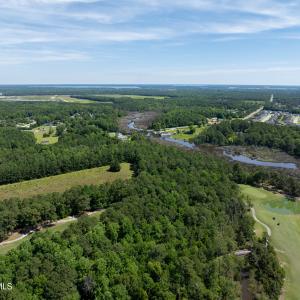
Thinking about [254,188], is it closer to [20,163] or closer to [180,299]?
[180,299]

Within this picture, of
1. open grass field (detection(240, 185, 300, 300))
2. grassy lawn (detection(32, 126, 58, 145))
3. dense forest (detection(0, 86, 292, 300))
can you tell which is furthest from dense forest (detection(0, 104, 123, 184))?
open grass field (detection(240, 185, 300, 300))

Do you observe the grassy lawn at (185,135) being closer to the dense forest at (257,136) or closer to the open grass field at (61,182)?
the dense forest at (257,136)

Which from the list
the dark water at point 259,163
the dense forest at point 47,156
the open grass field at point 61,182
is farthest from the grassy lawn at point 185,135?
the open grass field at point 61,182

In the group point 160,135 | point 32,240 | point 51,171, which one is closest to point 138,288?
point 32,240

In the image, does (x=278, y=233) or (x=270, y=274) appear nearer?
(x=270, y=274)

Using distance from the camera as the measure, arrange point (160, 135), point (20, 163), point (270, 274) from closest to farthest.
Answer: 1. point (270, 274)
2. point (20, 163)
3. point (160, 135)

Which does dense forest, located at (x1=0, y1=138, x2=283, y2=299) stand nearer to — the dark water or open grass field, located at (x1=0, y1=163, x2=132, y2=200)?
open grass field, located at (x1=0, y1=163, x2=132, y2=200)
